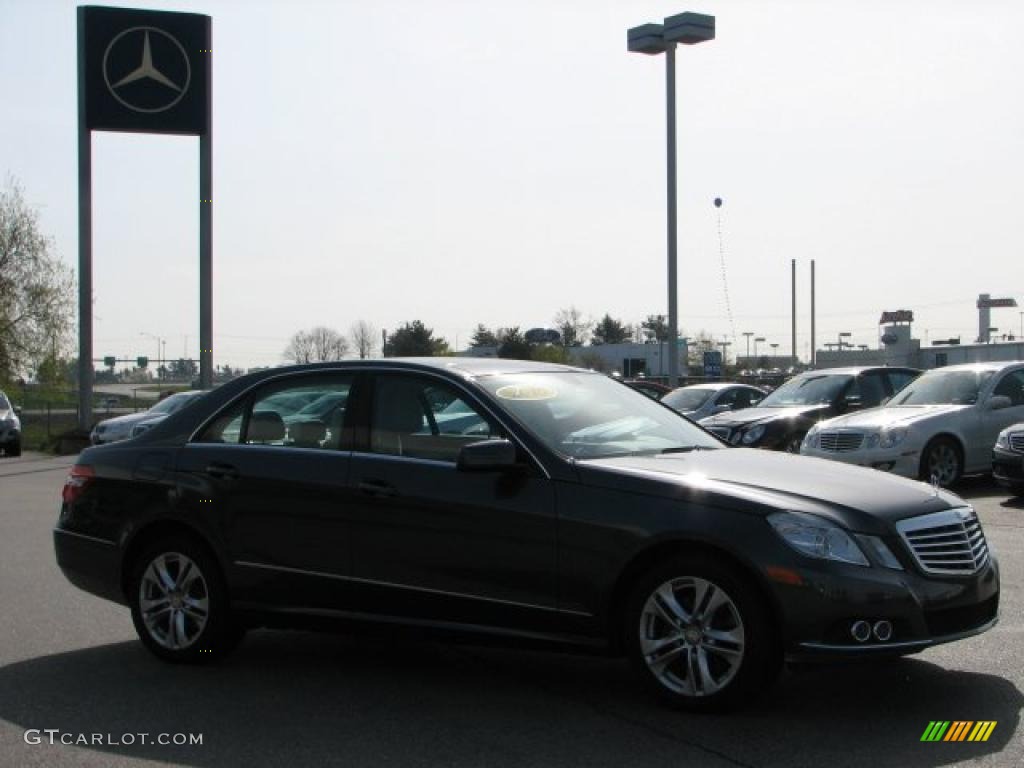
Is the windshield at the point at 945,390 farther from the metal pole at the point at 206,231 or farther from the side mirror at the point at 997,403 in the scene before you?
the metal pole at the point at 206,231

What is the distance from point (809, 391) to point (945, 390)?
307 cm

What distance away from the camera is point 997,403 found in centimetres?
1503

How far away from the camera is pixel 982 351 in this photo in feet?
160

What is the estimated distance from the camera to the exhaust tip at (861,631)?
16.9 ft

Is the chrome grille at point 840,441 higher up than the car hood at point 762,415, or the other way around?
the car hood at point 762,415

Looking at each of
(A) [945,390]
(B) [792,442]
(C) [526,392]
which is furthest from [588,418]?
(B) [792,442]

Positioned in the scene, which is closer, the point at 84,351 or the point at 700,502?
the point at 700,502

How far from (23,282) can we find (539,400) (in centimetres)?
5010

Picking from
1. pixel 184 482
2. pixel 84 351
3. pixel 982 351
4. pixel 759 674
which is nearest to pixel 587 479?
pixel 759 674

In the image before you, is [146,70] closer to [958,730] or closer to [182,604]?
[182,604]

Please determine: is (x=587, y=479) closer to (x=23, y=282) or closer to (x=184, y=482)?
(x=184, y=482)

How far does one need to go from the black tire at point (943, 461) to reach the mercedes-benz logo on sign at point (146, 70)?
24.5 m

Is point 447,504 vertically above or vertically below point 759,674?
above

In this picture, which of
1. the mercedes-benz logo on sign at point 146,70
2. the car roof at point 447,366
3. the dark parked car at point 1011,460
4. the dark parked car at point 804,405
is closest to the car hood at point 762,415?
the dark parked car at point 804,405
